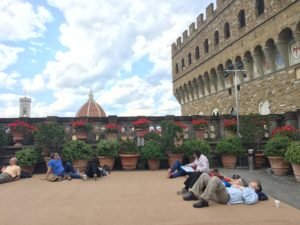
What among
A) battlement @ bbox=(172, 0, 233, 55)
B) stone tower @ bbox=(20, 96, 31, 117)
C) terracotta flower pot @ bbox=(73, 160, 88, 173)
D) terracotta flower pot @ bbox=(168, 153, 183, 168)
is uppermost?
battlement @ bbox=(172, 0, 233, 55)

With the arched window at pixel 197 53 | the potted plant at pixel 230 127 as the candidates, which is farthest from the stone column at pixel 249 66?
the potted plant at pixel 230 127

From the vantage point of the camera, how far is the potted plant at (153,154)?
1204cm

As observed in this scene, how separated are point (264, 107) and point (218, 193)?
61.1 ft

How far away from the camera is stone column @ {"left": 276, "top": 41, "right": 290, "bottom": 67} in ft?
69.5

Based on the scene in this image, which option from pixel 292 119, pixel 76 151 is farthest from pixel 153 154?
pixel 292 119

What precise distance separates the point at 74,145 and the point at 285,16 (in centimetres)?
1581

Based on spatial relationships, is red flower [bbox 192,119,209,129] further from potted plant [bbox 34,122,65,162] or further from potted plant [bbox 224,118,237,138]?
potted plant [bbox 34,122,65,162]

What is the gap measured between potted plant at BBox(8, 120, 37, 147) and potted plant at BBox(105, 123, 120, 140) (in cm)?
288

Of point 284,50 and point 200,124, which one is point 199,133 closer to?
point 200,124

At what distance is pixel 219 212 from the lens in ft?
19.2

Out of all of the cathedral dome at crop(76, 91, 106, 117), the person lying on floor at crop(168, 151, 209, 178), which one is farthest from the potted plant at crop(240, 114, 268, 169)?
the cathedral dome at crop(76, 91, 106, 117)

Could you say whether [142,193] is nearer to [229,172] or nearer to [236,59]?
[229,172]

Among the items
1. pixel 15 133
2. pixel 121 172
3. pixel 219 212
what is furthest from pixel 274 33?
pixel 219 212

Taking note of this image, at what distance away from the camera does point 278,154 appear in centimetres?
1061
